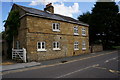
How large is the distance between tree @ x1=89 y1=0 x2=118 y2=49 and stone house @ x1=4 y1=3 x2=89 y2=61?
12452 mm

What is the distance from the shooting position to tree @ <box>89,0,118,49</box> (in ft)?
102

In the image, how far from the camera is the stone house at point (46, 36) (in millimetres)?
15188

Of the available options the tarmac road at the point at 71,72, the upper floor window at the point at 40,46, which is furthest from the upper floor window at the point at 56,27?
the tarmac road at the point at 71,72

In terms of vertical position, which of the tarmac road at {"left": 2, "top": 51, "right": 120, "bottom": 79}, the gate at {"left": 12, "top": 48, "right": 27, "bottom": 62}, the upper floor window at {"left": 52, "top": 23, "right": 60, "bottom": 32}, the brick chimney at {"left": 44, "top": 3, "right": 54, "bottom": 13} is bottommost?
the tarmac road at {"left": 2, "top": 51, "right": 120, "bottom": 79}

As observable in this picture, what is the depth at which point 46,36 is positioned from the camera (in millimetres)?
16812

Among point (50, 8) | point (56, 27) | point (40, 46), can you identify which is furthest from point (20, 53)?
point (50, 8)

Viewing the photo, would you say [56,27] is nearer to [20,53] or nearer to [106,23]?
[20,53]

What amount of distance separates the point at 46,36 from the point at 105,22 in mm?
21836

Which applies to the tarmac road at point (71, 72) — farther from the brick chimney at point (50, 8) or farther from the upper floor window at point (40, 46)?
the brick chimney at point (50, 8)

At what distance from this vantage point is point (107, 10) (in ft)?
104

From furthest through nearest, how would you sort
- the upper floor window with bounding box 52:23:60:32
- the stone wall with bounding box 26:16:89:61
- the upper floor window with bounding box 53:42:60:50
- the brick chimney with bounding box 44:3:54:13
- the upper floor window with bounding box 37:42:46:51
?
1. the brick chimney with bounding box 44:3:54:13
2. the upper floor window with bounding box 52:23:60:32
3. the upper floor window with bounding box 53:42:60:50
4. the upper floor window with bounding box 37:42:46:51
5. the stone wall with bounding box 26:16:89:61

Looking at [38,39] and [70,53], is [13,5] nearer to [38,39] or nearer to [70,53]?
[38,39]

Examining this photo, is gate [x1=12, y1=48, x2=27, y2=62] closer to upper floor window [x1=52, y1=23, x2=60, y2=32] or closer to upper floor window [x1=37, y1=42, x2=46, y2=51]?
upper floor window [x1=37, y1=42, x2=46, y2=51]

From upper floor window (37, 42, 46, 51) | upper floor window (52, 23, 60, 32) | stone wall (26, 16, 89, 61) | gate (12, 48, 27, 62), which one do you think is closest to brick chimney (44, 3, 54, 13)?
stone wall (26, 16, 89, 61)
